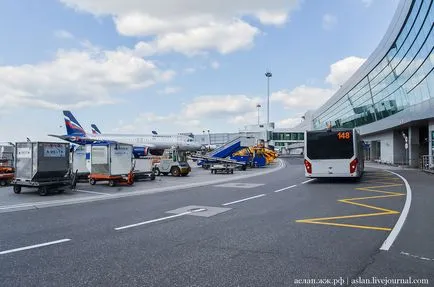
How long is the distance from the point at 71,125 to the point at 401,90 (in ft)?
178

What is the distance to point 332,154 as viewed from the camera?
67.1ft

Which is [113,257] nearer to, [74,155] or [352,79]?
[74,155]

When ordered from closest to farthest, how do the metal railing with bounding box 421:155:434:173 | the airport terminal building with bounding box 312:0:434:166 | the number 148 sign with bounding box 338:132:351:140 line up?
the number 148 sign with bounding box 338:132:351:140, the metal railing with bounding box 421:155:434:173, the airport terminal building with bounding box 312:0:434:166

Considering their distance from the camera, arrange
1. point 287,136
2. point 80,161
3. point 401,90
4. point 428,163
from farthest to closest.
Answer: point 287,136 → point 401,90 → point 428,163 → point 80,161

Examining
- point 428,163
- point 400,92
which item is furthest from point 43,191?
point 400,92

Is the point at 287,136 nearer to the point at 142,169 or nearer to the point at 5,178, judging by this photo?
the point at 142,169

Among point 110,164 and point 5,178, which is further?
point 5,178

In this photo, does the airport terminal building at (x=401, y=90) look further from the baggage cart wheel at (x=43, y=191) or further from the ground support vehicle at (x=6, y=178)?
the ground support vehicle at (x=6, y=178)

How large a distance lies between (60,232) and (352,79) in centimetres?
6395

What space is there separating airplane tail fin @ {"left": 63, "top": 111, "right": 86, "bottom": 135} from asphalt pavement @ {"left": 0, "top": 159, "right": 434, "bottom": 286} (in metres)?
62.9

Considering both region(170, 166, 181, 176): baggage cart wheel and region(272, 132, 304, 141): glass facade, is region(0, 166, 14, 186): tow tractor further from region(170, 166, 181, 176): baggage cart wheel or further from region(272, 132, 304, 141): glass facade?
region(272, 132, 304, 141): glass facade

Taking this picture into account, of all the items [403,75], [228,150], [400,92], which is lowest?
[228,150]

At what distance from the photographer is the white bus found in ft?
66.4

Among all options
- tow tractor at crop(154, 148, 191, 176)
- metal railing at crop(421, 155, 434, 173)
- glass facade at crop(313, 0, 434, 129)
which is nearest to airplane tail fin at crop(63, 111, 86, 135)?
tow tractor at crop(154, 148, 191, 176)
